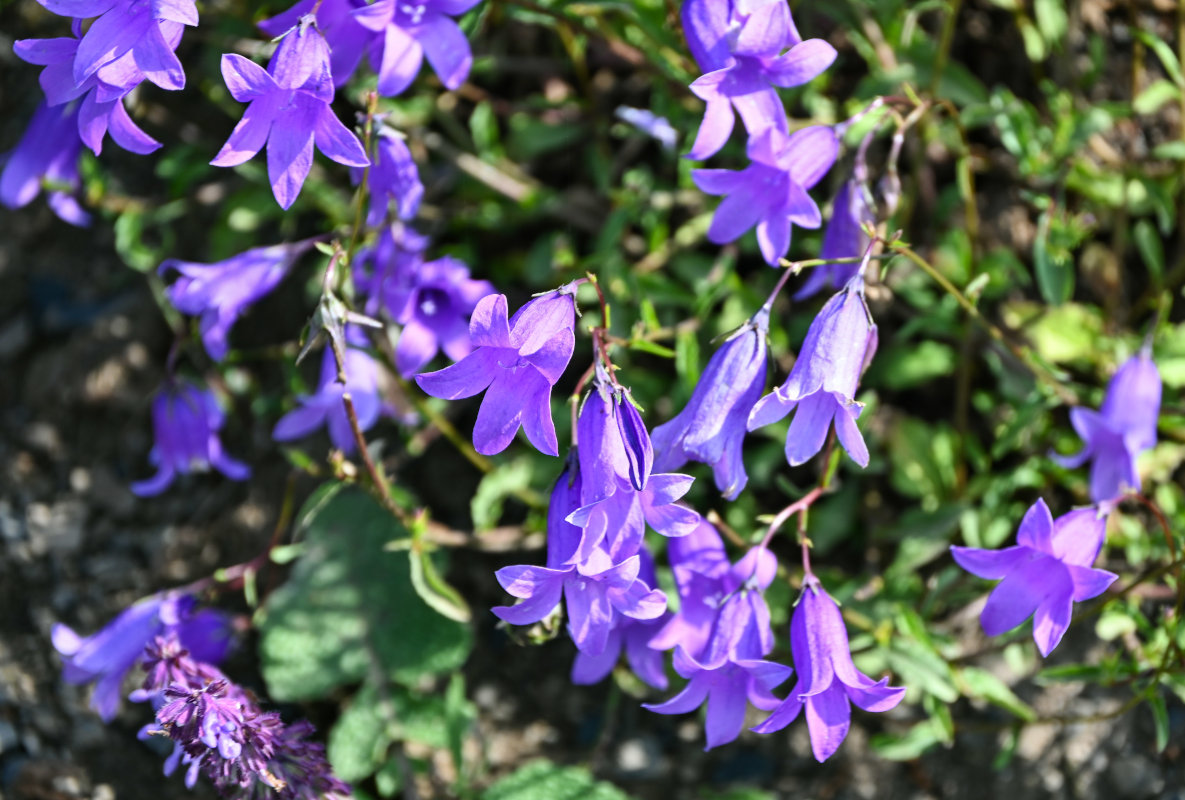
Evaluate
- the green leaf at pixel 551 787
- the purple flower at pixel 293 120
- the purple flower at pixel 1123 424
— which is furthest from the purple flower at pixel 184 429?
the purple flower at pixel 1123 424

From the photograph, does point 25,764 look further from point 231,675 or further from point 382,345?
point 382,345

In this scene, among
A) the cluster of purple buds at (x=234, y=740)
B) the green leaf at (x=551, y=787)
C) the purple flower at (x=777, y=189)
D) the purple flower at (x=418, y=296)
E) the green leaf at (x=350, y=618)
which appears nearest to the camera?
the cluster of purple buds at (x=234, y=740)

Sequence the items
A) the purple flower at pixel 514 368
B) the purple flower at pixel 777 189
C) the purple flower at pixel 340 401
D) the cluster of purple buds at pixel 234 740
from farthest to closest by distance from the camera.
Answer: the purple flower at pixel 340 401, the purple flower at pixel 777 189, the cluster of purple buds at pixel 234 740, the purple flower at pixel 514 368

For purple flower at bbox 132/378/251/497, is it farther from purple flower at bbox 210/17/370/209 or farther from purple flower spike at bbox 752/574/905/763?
purple flower spike at bbox 752/574/905/763

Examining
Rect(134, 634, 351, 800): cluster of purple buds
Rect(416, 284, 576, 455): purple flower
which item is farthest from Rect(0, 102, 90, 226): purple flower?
Rect(416, 284, 576, 455): purple flower

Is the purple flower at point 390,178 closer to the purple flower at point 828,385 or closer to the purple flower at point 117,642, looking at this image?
the purple flower at point 828,385

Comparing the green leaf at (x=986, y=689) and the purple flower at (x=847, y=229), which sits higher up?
the purple flower at (x=847, y=229)

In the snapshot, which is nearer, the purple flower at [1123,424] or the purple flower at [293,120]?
the purple flower at [293,120]

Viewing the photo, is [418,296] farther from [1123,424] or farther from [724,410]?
[1123,424]
